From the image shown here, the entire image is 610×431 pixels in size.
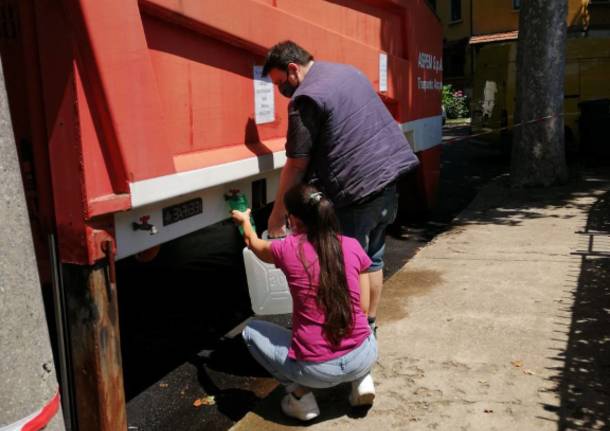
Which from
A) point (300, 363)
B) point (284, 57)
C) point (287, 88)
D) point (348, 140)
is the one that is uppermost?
point (284, 57)

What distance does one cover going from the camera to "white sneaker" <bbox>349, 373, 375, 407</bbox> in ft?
10.00

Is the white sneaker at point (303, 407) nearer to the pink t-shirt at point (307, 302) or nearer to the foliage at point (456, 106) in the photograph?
the pink t-shirt at point (307, 302)

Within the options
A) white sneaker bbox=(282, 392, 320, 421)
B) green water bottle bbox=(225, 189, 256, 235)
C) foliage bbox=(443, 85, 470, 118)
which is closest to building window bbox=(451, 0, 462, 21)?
foliage bbox=(443, 85, 470, 118)

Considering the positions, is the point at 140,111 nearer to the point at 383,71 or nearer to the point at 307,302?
the point at 307,302

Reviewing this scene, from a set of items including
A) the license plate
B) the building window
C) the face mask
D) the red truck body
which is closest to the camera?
the red truck body

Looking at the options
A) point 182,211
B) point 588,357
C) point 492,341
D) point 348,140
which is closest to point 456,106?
point 492,341

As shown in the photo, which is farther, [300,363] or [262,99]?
[262,99]

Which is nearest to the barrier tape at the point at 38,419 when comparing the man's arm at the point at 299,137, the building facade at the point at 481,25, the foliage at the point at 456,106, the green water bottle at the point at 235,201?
the man's arm at the point at 299,137

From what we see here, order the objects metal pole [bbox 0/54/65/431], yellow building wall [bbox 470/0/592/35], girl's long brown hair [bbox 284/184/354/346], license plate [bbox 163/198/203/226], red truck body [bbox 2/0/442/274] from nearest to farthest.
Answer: metal pole [bbox 0/54/65/431]
red truck body [bbox 2/0/442/274]
girl's long brown hair [bbox 284/184/354/346]
license plate [bbox 163/198/203/226]
yellow building wall [bbox 470/0/592/35]

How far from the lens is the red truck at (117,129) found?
95.3 inches

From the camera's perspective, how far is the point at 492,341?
3.88 m

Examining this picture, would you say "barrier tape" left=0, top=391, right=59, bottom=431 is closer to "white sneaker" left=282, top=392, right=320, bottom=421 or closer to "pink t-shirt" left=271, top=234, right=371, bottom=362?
"pink t-shirt" left=271, top=234, right=371, bottom=362

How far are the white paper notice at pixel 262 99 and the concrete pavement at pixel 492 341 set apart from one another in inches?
56.0

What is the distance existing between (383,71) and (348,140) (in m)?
2.24
